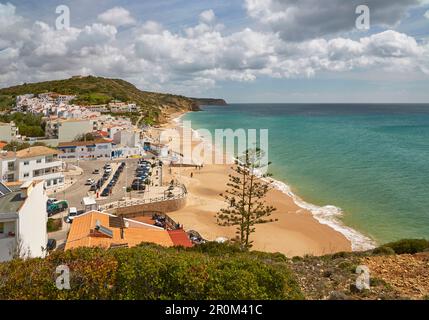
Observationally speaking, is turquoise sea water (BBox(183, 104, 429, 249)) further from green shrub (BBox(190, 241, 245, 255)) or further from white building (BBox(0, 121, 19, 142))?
white building (BBox(0, 121, 19, 142))

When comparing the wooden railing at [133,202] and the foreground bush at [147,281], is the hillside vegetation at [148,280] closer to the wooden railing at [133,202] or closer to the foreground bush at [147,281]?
the foreground bush at [147,281]

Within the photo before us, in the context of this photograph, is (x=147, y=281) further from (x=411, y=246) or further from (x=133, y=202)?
(x=133, y=202)

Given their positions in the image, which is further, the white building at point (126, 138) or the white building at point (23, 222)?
the white building at point (126, 138)

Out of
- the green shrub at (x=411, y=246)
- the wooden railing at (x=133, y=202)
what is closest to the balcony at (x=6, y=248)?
the wooden railing at (x=133, y=202)

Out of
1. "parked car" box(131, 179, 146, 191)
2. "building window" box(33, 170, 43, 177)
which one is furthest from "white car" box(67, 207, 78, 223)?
"building window" box(33, 170, 43, 177)

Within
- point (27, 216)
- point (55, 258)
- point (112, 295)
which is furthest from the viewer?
point (27, 216)
